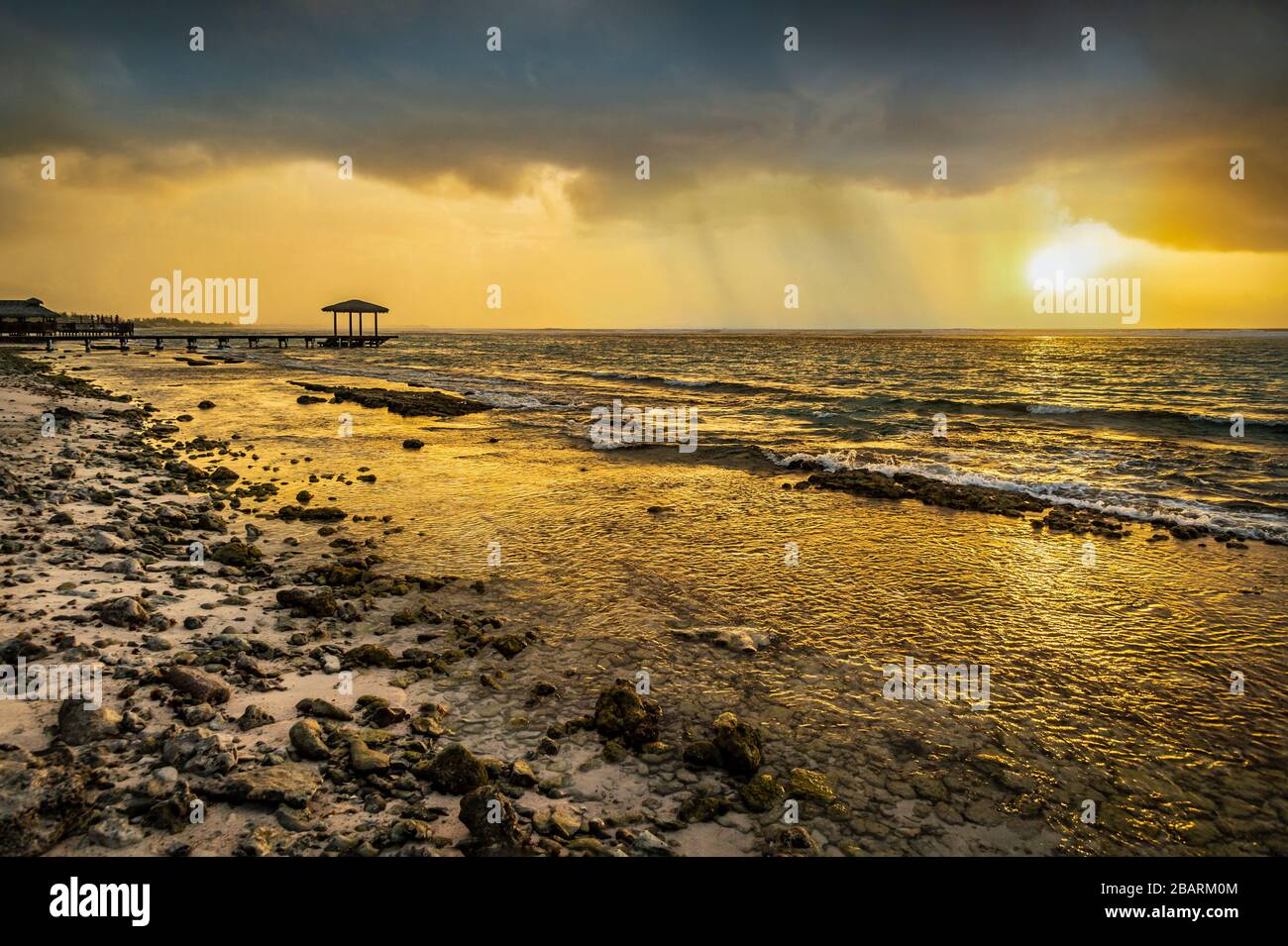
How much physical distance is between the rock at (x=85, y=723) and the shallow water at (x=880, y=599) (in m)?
4.58

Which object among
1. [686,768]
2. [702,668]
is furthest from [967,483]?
[686,768]

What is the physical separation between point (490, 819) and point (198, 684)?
3558mm

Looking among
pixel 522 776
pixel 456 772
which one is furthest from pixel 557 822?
pixel 456 772

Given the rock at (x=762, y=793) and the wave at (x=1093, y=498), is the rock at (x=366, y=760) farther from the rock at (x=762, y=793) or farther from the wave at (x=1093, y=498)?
the wave at (x=1093, y=498)

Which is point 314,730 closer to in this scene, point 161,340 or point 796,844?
point 796,844

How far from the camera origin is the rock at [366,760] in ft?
17.0

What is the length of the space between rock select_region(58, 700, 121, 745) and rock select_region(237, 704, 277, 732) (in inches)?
35.4

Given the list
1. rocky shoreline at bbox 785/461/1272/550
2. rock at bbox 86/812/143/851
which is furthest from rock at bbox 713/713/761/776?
rocky shoreline at bbox 785/461/1272/550

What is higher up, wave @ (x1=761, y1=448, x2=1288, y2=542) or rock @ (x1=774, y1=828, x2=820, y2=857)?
wave @ (x1=761, y1=448, x2=1288, y2=542)

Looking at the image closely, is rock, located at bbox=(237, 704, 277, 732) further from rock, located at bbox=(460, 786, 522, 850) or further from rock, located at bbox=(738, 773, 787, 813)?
Answer: rock, located at bbox=(738, 773, 787, 813)

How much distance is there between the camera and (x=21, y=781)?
4.54 metres

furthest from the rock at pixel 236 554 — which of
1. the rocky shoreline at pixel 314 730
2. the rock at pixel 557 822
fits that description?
the rock at pixel 557 822

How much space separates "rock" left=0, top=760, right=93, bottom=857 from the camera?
13.5 ft

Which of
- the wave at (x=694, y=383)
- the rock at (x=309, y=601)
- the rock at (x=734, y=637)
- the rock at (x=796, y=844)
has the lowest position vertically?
the rock at (x=796, y=844)
